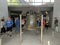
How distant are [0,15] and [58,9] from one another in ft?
26.8

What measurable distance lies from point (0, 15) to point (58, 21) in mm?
A: 7625

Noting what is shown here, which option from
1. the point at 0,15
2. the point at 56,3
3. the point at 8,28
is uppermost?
the point at 56,3

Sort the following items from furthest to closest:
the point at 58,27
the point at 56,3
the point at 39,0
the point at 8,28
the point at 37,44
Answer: the point at 39,0 → the point at 56,3 → the point at 58,27 → the point at 8,28 → the point at 37,44

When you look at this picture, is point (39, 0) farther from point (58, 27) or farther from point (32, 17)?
point (58, 27)

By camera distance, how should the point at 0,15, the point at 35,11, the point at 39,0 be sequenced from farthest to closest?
1. the point at 39,0
2. the point at 35,11
3. the point at 0,15

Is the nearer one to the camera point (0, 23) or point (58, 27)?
point (0, 23)

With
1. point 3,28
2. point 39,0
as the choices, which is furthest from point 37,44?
point 39,0

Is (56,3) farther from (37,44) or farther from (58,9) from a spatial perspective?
(37,44)

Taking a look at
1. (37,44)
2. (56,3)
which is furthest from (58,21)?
(37,44)

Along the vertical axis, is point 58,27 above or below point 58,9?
below

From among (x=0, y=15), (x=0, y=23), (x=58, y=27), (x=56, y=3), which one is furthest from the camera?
(x=56, y=3)

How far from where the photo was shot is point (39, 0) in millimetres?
28719

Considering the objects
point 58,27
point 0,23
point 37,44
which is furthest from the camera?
point 58,27

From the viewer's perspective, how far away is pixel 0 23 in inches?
770
